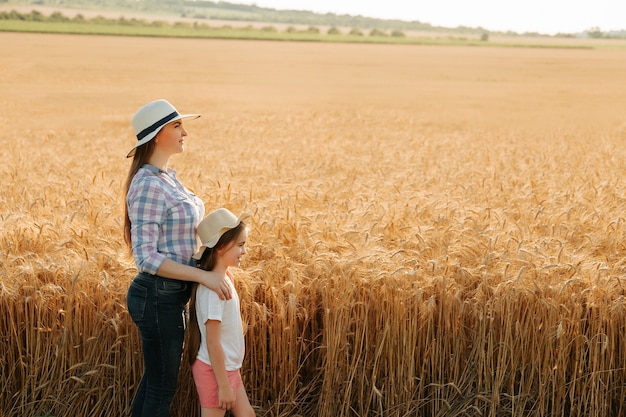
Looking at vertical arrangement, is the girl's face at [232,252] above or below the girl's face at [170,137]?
below

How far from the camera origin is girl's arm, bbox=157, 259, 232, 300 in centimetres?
362

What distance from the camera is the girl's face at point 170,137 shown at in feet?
12.3

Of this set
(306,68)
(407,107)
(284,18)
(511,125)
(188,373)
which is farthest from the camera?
(284,18)

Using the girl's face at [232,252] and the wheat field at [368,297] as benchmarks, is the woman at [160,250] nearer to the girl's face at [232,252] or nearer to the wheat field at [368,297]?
the girl's face at [232,252]

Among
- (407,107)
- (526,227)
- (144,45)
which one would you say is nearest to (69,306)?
(526,227)

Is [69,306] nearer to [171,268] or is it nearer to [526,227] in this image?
[171,268]

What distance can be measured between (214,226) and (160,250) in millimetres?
295

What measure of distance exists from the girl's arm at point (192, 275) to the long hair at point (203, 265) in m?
0.10

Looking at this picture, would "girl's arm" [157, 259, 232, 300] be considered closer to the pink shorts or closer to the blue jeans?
the blue jeans

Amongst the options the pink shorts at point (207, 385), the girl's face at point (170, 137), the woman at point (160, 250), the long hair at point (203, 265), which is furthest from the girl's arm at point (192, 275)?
the girl's face at point (170, 137)

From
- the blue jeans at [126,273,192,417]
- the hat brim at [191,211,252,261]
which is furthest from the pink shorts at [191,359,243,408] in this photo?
the hat brim at [191,211,252,261]

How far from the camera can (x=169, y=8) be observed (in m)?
174

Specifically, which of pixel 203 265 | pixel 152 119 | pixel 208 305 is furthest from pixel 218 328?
pixel 152 119

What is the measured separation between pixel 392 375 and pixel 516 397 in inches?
29.1
